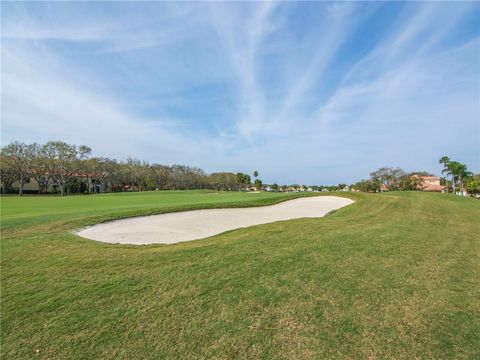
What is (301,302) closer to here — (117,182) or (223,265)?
(223,265)

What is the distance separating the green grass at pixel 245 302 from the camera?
3.04m

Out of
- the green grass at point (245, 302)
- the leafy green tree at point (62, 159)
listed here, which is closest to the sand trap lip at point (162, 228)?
the green grass at point (245, 302)

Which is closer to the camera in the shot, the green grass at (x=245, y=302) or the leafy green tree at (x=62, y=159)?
the green grass at (x=245, y=302)

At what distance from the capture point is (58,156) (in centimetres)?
6050

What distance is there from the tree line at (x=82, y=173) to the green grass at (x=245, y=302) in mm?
65881

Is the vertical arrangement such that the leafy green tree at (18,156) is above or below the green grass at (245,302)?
above

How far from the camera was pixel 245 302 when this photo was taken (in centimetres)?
390

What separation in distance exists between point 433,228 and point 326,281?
7.41m

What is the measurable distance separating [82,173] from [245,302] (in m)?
81.7

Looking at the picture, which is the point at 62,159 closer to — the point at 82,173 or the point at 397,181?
the point at 82,173

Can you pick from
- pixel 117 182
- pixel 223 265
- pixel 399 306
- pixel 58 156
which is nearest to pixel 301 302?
pixel 399 306

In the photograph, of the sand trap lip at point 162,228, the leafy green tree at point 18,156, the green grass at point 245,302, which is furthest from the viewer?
the leafy green tree at point 18,156

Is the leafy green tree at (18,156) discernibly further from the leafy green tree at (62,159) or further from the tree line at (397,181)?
the tree line at (397,181)

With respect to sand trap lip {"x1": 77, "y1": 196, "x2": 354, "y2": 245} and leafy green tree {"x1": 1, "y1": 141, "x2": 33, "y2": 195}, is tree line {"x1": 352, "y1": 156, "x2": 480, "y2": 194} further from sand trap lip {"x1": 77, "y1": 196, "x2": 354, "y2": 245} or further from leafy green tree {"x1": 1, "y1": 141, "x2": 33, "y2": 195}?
leafy green tree {"x1": 1, "y1": 141, "x2": 33, "y2": 195}
